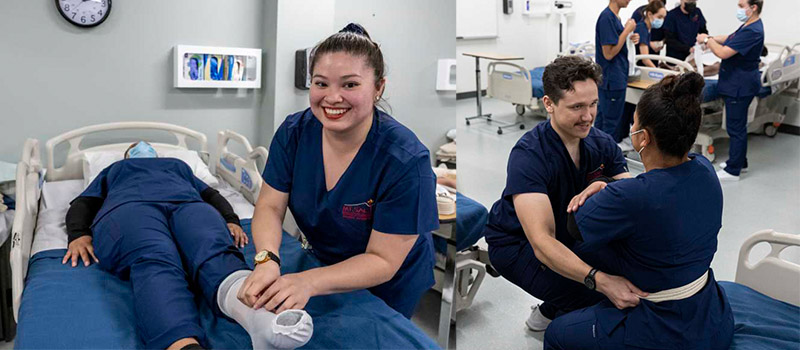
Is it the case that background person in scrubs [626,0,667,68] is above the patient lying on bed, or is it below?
above

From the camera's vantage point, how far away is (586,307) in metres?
0.76

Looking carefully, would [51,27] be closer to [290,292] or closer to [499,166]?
[290,292]

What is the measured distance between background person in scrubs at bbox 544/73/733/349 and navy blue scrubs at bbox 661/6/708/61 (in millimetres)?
120

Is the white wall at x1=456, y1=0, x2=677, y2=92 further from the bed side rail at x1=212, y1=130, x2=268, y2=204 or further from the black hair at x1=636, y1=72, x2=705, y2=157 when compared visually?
the bed side rail at x1=212, y1=130, x2=268, y2=204

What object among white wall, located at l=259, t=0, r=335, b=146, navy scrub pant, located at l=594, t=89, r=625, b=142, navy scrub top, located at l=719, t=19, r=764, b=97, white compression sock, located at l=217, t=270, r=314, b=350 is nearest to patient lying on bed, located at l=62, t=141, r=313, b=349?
white compression sock, located at l=217, t=270, r=314, b=350

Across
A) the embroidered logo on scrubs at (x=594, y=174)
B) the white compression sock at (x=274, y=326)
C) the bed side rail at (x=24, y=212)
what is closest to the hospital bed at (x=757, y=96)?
the embroidered logo on scrubs at (x=594, y=174)

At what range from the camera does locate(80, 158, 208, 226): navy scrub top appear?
148 centimetres

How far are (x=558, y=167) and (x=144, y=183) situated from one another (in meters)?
1.27

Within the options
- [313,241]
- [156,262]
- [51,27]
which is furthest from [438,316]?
[51,27]

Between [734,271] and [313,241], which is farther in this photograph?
[313,241]

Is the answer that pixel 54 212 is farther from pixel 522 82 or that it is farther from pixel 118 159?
pixel 522 82

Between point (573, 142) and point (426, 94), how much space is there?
1.06ft

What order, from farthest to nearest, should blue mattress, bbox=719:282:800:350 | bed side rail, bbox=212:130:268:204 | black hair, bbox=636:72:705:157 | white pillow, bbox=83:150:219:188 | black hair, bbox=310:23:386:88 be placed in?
white pillow, bbox=83:150:219:188, bed side rail, bbox=212:130:268:204, black hair, bbox=310:23:386:88, blue mattress, bbox=719:282:800:350, black hair, bbox=636:72:705:157

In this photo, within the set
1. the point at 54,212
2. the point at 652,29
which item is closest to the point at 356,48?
the point at 652,29
